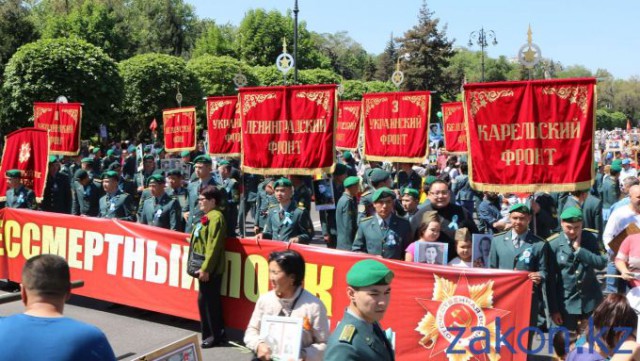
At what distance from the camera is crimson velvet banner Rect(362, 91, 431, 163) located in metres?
11.6

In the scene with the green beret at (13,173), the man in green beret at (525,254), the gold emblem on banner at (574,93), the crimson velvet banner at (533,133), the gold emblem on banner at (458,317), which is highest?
the gold emblem on banner at (574,93)

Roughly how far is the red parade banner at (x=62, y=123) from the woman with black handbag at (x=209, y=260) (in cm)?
588

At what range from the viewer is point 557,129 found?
6.79 metres

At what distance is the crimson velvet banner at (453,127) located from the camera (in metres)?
16.8

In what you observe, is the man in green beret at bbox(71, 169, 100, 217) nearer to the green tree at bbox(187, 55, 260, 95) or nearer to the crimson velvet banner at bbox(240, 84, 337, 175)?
the crimson velvet banner at bbox(240, 84, 337, 175)

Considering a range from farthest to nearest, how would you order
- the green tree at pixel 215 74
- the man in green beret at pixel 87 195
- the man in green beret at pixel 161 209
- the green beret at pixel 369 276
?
the green tree at pixel 215 74 → the man in green beret at pixel 87 195 → the man in green beret at pixel 161 209 → the green beret at pixel 369 276

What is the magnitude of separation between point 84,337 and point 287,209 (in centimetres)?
560

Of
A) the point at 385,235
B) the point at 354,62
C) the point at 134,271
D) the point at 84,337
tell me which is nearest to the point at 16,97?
the point at 134,271

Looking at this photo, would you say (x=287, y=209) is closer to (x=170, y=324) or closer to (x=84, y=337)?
(x=170, y=324)

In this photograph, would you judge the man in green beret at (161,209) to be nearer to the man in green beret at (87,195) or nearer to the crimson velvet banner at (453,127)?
the man in green beret at (87,195)

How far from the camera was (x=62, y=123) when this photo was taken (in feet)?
41.7

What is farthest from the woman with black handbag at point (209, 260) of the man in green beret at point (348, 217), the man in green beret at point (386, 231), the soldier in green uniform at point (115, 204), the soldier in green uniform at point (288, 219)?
the soldier in green uniform at point (115, 204)

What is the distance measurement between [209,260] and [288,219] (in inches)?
50.6

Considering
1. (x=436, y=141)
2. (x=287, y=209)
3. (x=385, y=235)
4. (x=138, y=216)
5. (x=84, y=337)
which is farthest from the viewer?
(x=436, y=141)
